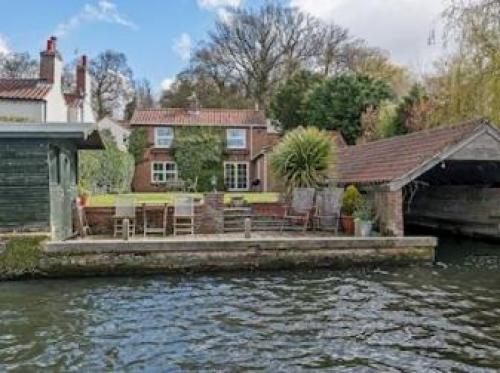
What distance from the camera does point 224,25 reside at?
4766 cm

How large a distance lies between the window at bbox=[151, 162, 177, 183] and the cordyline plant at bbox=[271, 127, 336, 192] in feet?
67.2

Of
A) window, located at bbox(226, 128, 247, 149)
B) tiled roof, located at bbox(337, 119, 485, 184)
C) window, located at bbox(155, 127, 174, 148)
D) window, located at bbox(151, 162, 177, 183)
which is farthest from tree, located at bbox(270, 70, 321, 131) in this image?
tiled roof, located at bbox(337, 119, 485, 184)

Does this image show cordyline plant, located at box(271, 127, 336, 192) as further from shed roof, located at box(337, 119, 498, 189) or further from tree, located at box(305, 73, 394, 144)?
tree, located at box(305, 73, 394, 144)

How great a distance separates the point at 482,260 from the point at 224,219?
23.1 ft

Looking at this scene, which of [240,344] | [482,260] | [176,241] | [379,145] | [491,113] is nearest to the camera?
[240,344]

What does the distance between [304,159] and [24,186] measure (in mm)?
8290

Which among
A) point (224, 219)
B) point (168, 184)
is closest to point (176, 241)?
point (224, 219)

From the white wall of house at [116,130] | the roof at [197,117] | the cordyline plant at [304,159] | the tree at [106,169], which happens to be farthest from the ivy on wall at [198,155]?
the cordyline plant at [304,159]

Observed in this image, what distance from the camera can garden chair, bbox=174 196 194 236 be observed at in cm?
1593

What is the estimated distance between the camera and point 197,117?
129 ft

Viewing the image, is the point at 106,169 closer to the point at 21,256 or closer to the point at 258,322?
the point at 21,256

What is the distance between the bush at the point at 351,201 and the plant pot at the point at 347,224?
0.51ft

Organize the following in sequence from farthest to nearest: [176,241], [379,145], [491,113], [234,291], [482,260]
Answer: [379,145] → [491,113] → [482,260] → [176,241] → [234,291]

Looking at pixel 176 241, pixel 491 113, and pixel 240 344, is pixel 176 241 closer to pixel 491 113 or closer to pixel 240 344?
pixel 240 344
